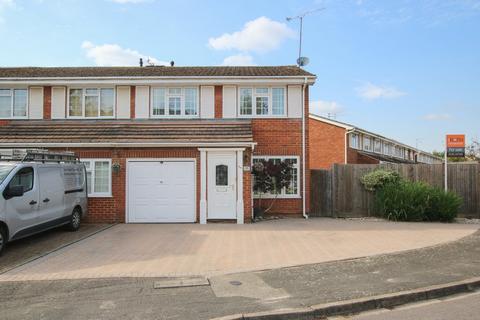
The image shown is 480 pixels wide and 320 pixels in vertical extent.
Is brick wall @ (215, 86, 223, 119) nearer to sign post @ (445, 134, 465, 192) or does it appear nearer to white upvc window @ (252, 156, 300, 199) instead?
white upvc window @ (252, 156, 300, 199)

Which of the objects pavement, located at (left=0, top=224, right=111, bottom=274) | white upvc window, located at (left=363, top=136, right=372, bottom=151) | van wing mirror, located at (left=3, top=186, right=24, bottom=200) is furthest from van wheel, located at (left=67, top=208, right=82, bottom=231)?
white upvc window, located at (left=363, top=136, right=372, bottom=151)

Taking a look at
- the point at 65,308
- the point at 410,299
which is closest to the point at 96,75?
the point at 65,308

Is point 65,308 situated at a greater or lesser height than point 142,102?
lesser

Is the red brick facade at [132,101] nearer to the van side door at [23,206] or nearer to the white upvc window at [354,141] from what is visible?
the van side door at [23,206]

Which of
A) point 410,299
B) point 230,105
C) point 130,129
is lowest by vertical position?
point 410,299

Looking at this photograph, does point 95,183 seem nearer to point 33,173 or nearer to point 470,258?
point 33,173

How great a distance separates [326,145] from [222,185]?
1491 centimetres

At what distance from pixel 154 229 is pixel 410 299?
8.02 m

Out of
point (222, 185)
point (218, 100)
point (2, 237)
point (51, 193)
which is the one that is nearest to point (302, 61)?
point (218, 100)

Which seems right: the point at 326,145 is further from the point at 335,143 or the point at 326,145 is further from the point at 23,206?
the point at 23,206

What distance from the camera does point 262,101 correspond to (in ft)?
49.7

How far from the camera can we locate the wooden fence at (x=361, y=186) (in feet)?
49.4

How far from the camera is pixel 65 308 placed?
532cm

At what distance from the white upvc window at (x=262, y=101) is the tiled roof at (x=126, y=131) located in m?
0.57
